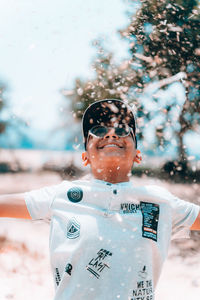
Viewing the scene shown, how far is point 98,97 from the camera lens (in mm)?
5594

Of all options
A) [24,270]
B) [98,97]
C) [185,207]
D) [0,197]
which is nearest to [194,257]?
[24,270]

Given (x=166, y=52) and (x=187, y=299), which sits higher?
(x=166, y=52)

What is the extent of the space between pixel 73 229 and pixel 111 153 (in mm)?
445

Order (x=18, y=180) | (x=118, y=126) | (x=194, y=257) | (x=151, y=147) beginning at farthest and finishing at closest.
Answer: (x=18, y=180)
(x=151, y=147)
(x=194, y=257)
(x=118, y=126)

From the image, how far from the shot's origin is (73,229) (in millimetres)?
1509

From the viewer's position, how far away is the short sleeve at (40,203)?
1.62m

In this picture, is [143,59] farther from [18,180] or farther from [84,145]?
[84,145]

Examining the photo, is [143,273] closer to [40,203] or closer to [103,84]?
[40,203]

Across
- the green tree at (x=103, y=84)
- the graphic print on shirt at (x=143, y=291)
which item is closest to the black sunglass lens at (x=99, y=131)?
the graphic print on shirt at (x=143, y=291)

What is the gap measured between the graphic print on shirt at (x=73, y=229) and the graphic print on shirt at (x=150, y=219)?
1.04 feet

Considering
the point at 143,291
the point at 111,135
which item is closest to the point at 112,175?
the point at 111,135

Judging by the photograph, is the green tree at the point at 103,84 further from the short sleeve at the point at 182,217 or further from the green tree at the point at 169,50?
the short sleeve at the point at 182,217

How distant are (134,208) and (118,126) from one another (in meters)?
0.49

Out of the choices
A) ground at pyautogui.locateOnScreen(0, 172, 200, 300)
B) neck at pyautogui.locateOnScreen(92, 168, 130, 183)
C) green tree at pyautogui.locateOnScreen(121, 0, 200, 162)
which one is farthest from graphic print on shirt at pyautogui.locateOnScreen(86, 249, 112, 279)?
green tree at pyautogui.locateOnScreen(121, 0, 200, 162)
